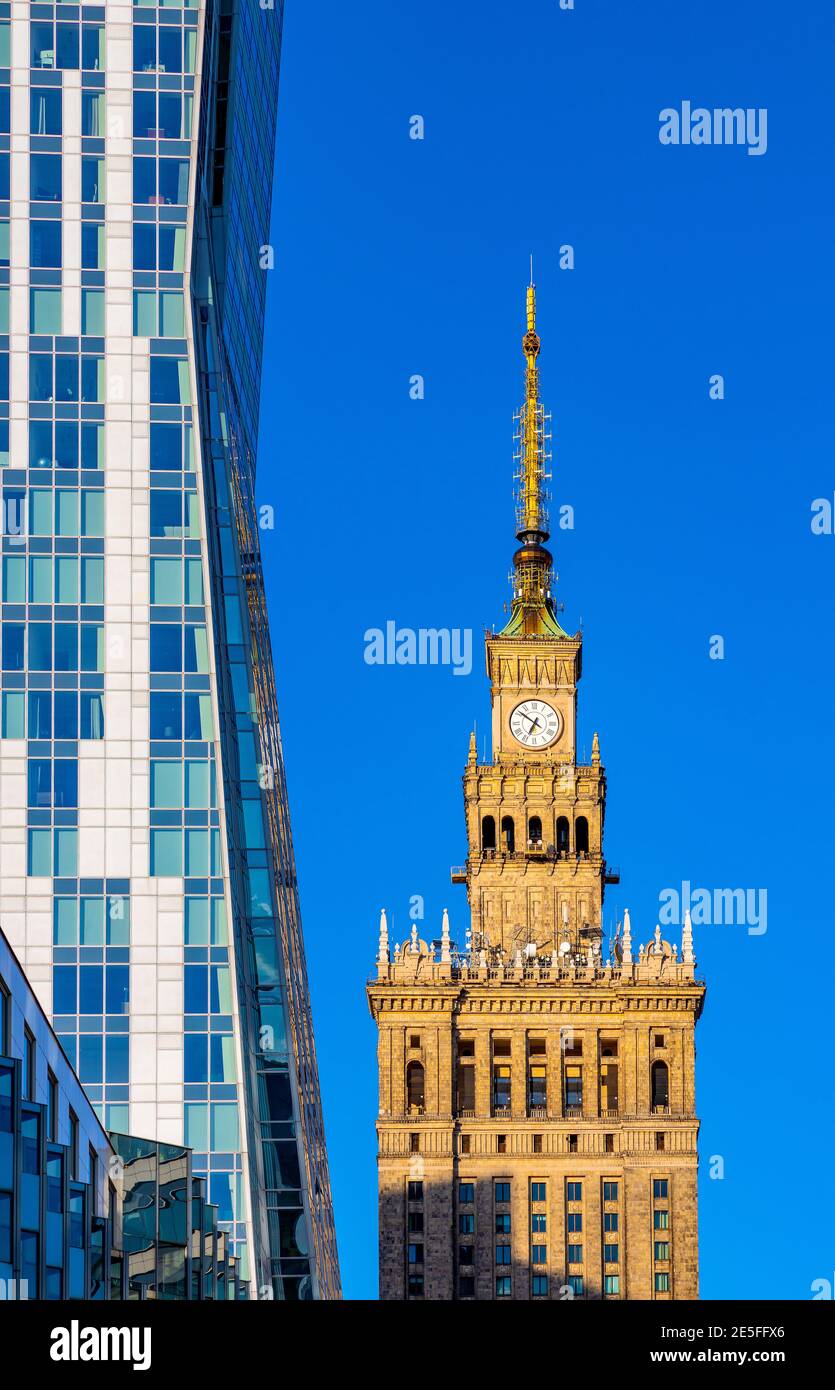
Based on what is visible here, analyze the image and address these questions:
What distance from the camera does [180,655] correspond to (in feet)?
438

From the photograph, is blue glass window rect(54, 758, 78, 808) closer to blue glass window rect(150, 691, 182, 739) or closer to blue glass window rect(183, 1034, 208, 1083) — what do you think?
blue glass window rect(150, 691, 182, 739)

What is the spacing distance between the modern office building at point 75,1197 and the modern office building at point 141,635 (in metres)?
23.7

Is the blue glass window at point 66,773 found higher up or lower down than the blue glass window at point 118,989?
higher up

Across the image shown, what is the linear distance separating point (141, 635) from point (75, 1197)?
66352 mm

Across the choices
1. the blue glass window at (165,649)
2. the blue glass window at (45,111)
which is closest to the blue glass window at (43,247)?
the blue glass window at (45,111)

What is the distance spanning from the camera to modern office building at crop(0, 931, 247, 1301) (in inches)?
2367

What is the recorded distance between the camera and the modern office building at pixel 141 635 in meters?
127

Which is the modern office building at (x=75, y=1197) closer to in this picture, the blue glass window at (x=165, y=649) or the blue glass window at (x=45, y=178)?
the blue glass window at (x=165, y=649)

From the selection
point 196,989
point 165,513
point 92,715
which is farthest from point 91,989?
point 165,513

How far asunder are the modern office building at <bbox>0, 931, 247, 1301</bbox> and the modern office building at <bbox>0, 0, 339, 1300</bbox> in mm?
23750

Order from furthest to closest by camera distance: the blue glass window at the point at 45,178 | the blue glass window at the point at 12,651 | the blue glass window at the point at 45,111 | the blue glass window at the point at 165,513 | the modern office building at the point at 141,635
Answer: the blue glass window at the point at 45,111 < the blue glass window at the point at 45,178 < the blue glass window at the point at 165,513 < the blue glass window at the point at 12,651 < the modern office building at the point at 141,635

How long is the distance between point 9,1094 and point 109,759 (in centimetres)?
7411
